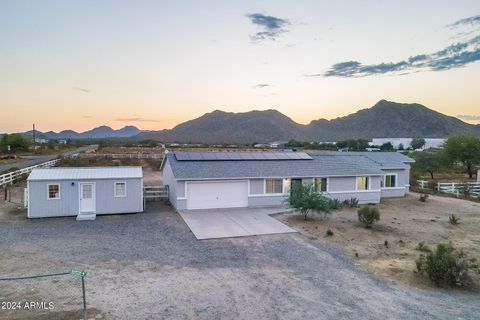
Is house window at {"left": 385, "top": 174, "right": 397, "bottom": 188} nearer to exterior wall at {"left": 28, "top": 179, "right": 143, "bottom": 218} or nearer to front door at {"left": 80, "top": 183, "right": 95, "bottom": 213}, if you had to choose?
exterior wall at {"left": 28, "top": 179, "right": 143, "bottom": 218}

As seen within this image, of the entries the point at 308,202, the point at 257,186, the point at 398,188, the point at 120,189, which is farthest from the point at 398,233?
the point at 120,189

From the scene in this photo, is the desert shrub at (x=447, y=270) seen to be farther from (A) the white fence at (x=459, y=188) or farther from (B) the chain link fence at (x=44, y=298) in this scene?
(A) the white fence at (x=459, y=188)

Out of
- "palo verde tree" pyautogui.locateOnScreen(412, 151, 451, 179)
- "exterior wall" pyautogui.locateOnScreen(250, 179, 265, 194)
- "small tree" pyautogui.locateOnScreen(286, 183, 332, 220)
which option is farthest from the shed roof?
"palo verde tree" pyautogui.locateOnScreen(412, 151, 451, 179)

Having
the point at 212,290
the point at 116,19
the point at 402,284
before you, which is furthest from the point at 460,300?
the point at 116,19

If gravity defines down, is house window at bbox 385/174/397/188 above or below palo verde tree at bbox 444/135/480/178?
below

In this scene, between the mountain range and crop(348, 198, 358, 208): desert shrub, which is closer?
crop(348, 198, 358, 208): desert shrub

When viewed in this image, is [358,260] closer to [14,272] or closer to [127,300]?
[127,300]

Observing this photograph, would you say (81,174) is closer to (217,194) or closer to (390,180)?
(217,194)

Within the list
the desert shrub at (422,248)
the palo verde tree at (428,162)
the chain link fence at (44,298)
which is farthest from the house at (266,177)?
the palo verde tree at (428,162)
